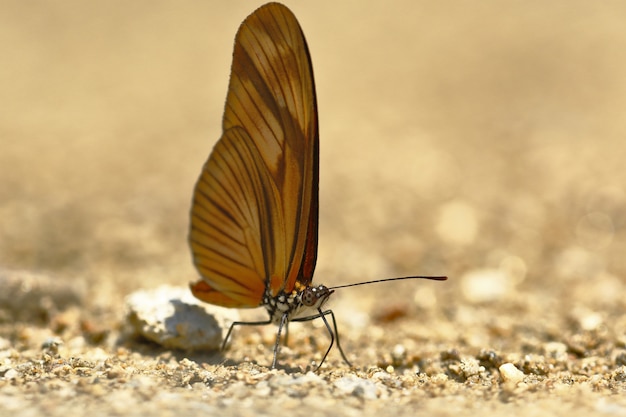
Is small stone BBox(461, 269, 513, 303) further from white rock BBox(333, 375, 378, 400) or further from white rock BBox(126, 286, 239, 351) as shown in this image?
white rock BBox(333, 375, 378, 400)

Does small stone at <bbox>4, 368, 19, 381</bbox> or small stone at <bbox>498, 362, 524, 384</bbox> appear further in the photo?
small stone at <bbox>498, 362, 524, 384</bbox>

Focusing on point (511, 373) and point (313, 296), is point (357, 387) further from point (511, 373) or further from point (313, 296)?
point (511, 373)

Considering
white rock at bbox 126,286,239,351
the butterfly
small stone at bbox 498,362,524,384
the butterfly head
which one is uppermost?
the butterfly

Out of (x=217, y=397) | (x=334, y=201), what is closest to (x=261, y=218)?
(x=217, y=397)

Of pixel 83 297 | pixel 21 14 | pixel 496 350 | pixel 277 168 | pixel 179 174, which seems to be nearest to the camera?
pixel 277 168

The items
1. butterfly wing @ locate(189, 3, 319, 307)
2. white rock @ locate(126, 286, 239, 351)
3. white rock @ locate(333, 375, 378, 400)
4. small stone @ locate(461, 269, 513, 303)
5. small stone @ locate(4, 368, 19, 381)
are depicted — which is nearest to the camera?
white rock @ locate(333, 375, 378, 400)

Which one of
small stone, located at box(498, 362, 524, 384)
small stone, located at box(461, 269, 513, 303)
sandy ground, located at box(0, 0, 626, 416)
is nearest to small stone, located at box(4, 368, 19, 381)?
sandy ground, located at box(0, 0, 626, 416)

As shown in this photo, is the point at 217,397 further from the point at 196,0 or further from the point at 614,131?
the point at 196,0

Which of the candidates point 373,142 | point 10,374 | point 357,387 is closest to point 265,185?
point 357,387
